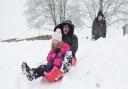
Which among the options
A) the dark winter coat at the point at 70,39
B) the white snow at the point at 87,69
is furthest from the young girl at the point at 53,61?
the dark winter coat at the point at 70,39

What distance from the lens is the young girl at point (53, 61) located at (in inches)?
385

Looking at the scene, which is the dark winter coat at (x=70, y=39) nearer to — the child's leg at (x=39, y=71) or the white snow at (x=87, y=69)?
the white snow at (x=87, y=69)

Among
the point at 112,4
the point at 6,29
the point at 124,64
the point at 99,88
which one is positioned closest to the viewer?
the point at 99,88

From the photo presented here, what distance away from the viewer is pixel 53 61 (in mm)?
10141

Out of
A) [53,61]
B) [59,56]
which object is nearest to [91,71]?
[59,56]

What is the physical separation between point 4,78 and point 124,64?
309cm

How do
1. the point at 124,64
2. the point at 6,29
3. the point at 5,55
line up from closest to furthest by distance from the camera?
the point at 124,64 < the point at 5,55 < the point at 6,29

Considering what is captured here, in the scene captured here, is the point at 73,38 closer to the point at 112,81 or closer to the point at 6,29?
the point at 112,81

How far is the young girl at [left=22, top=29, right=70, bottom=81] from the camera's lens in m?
9.79

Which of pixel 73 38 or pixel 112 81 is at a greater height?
pixel 73 38

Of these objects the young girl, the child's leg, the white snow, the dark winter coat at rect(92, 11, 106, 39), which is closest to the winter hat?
the young girl

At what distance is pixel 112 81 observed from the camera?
9.39 meters

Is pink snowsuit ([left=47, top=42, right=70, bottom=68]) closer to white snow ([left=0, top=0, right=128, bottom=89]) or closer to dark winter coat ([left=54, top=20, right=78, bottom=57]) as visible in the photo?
white snow ([left=0, top=0, right=128, bottom=89])

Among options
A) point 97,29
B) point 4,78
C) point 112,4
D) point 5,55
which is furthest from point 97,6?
point 4,78
